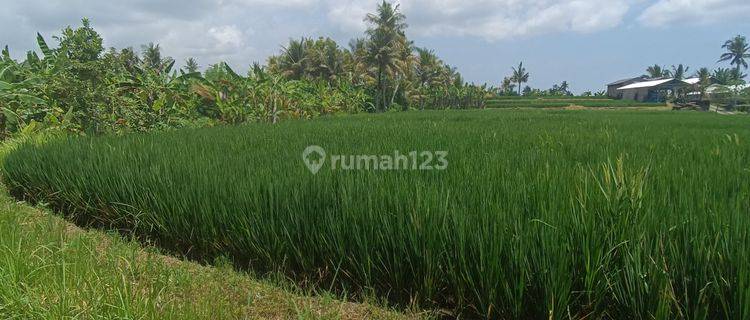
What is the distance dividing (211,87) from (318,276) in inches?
436

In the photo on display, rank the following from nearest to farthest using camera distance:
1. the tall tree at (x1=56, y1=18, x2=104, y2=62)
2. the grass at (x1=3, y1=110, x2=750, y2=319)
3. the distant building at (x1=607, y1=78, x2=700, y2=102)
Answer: the grass at (x1=3, y1=110, x2=750, y2=319) < the tall tree at (x1=56, y1=18, x2=104, y2=62) < the distant building at (x1=607, y1=78, x2=700, y2=102)

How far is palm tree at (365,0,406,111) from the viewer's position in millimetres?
32094

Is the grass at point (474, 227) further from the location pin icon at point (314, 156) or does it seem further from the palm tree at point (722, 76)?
the palm tree at point (722, 76)

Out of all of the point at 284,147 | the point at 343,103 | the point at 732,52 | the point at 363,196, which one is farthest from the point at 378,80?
the point at 732,52

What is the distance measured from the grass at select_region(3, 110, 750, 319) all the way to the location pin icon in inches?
4.2

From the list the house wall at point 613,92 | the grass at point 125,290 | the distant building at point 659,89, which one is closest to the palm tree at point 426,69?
the distant building at point 659,89

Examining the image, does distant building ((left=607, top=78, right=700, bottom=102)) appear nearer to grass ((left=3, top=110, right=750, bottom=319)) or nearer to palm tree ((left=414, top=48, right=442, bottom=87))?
palm tree ((left=414, top=48, right=442, bottom=87))

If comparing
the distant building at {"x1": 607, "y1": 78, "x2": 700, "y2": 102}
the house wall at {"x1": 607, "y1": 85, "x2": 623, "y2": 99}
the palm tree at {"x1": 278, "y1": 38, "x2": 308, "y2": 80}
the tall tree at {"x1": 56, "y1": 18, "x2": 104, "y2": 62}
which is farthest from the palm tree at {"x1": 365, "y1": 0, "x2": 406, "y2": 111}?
the house wall at {"x1": 607, "y1": 85, "x2": 623, "y2": 99}

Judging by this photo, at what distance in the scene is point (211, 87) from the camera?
40.1 ft

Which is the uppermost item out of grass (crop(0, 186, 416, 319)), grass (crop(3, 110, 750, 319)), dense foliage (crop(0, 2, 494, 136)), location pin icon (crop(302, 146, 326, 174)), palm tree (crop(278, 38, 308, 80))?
palm tree (crop(278, 38, 308, 80))

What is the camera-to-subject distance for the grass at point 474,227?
1.44 meters

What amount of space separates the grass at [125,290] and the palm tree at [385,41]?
30443 mm

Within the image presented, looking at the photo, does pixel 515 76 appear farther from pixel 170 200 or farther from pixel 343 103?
pixel 170 200

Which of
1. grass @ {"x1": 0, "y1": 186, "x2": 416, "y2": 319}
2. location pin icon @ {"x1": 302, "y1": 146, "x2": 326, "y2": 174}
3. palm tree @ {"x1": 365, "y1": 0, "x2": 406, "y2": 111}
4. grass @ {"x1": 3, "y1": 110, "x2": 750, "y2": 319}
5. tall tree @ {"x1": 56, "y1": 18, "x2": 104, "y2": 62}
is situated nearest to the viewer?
grass @ {"x1": 3, "y1": 110, "x2": 750, "y2": 319}
